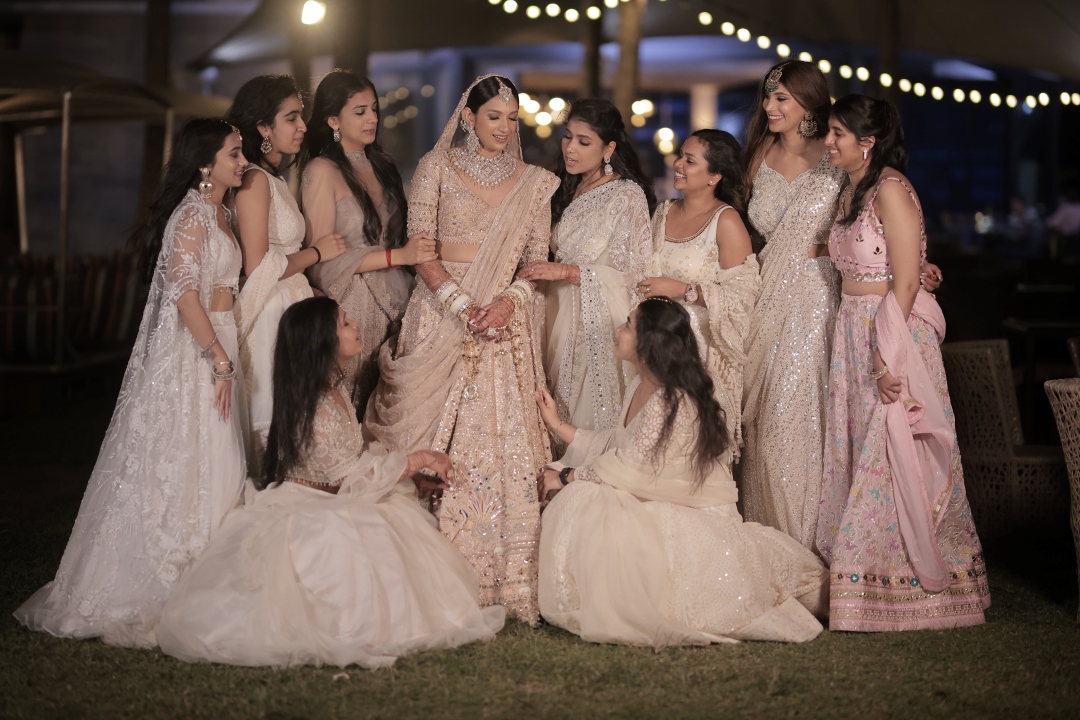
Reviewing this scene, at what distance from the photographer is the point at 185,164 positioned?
4.00 meters

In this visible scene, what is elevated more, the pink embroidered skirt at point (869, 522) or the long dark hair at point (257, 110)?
the long dark hair at point (257, 110)

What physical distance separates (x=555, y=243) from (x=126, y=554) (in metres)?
1.90

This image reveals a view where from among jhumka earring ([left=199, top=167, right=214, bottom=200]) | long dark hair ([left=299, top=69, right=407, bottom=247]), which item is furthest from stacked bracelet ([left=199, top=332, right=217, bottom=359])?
long dark hair ([left=299, top=69, right=407, bottom=247])

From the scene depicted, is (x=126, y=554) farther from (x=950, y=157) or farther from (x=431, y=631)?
(x=950, y=157)

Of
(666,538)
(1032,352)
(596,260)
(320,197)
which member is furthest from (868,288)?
(1032,352)

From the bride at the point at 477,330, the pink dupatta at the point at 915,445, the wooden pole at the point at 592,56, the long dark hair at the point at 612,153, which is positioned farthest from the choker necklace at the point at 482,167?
the wooden pole at the point at 592,56

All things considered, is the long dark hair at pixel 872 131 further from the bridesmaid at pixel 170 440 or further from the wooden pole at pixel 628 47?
the wooden pole at pixel 628 47

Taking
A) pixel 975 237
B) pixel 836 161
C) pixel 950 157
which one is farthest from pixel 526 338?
pixel 950 157

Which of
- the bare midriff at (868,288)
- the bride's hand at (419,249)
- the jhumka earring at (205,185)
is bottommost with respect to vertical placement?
the bare midriff at (868,288)

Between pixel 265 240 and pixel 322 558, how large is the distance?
1.24 metres

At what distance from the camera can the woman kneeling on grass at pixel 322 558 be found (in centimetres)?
354

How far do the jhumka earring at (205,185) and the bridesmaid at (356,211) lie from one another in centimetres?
51

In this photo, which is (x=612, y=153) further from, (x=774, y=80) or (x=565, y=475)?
(x=565, y=475)

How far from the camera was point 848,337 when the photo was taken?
417 centimetres
